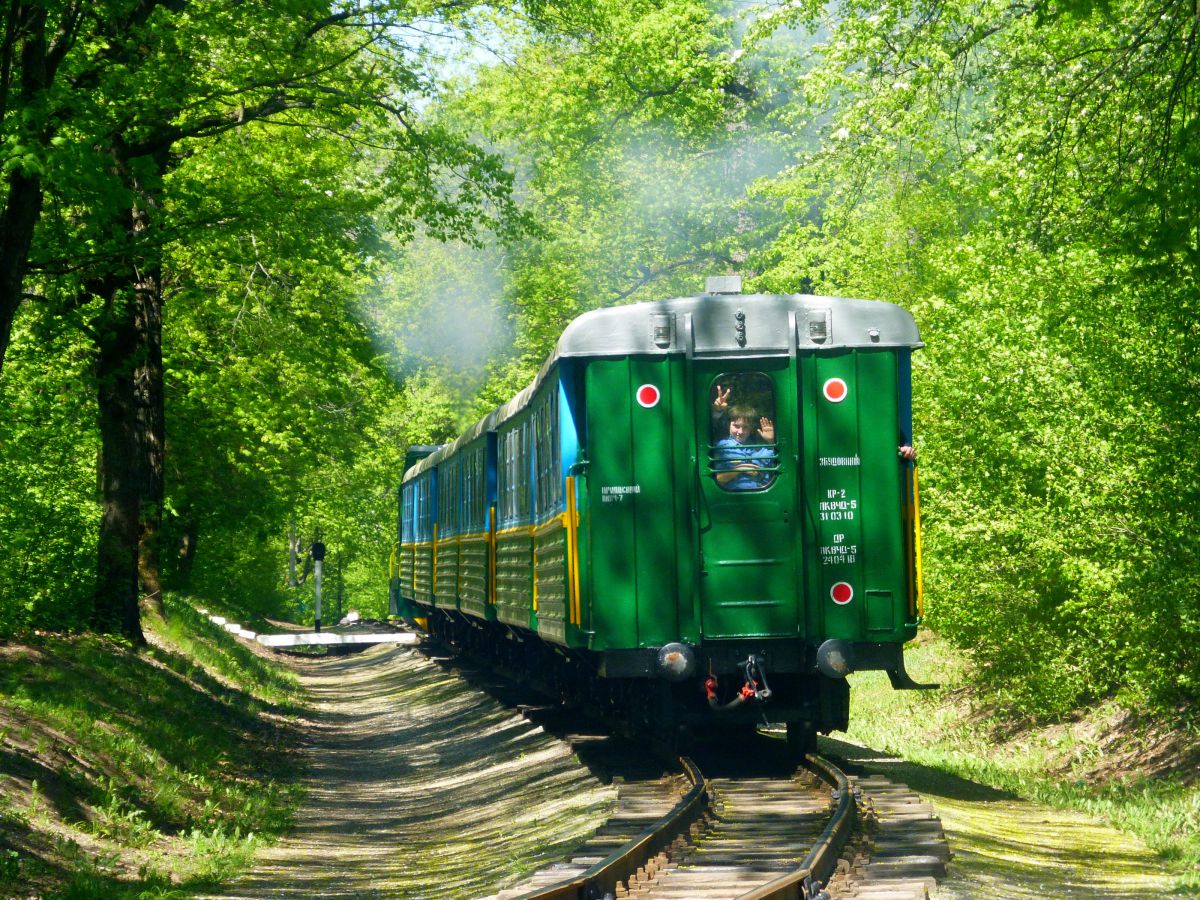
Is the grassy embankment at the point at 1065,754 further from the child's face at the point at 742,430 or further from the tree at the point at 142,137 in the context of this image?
the tree at the point at 142,137

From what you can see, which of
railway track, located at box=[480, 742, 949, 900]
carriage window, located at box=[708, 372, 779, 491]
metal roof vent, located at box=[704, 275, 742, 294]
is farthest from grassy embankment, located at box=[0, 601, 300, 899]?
metal roof vent, located at box=[704, 275, 742, 294]

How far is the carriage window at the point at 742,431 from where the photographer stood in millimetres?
11469

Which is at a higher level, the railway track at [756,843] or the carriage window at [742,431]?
Answer: the carriage window at [742,431]

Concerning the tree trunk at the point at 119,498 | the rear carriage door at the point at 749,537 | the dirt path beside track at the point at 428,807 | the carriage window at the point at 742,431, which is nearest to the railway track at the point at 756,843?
the dirt path beside track at the point at 428,807

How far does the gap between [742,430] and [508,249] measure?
11619 millimetres

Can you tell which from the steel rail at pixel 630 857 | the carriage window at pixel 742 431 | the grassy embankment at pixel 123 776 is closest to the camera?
the steel rail at pixel 630 857

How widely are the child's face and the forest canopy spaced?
8.55ft

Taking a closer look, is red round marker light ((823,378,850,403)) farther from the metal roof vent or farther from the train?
the metal roof vent

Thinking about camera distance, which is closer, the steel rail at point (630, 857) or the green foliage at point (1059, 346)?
the steel rail at point (630, 857)

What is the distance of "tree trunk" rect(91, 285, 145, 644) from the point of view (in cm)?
1858

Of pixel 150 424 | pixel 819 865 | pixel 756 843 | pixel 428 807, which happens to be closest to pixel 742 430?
pixel 756 843

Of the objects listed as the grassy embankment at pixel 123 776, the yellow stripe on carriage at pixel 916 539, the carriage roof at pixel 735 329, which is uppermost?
the carriage roof at pixel 735 329

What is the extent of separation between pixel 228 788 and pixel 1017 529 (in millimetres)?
7754

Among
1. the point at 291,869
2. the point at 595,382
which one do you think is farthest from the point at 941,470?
the point at 291,869
